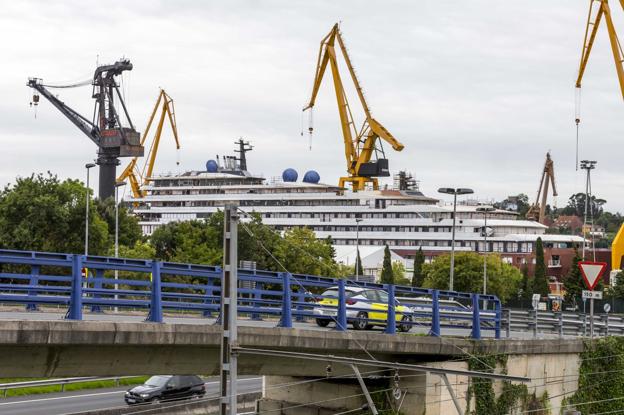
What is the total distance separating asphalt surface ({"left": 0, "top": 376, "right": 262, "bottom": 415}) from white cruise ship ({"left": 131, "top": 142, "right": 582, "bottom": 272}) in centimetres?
10432

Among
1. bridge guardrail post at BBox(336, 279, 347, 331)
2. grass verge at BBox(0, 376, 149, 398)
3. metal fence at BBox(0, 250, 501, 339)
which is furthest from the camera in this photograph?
grass verge at BBox(0, 376, 149, 398)

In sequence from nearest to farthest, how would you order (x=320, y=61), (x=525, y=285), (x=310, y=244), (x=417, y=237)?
1. (x=310, y=244)
2. (x=525, y=285)
3. (x=320, y=61)
4. (x=417, y=237)

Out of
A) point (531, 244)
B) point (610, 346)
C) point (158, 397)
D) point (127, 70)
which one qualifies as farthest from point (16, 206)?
point (531, 244)

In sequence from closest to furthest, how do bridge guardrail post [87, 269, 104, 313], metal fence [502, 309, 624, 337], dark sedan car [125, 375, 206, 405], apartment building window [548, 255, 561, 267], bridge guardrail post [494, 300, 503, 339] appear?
bridge guardrail post [87, 269, 104, 313]
bridge guardrail post [494, 300, 503, 339]
metal fence [502, 309, 624, 337]
dark sedan car [125, 375, 206, 405]
apartment building window [548, 255, 561, 267]

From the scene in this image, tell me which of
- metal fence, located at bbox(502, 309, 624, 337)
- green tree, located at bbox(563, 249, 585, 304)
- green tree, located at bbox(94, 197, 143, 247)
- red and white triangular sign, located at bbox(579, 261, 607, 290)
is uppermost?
green tree, located at bbox(94, 197, 143, 247)

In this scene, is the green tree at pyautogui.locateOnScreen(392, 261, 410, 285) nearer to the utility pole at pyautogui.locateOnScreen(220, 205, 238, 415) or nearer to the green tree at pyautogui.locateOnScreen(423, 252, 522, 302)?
the green tree at pyautogui.locateOnScreen(423, 252, 522, 302)

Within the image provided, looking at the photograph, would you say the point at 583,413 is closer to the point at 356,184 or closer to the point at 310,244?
the point at 310,244

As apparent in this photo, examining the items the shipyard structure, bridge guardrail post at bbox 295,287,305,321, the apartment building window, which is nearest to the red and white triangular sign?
bridge guardrail post at bbox 295,287,305,321

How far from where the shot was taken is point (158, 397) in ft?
129

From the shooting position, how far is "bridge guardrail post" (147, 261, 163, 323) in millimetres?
18281

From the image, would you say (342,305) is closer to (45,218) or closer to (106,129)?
(45,218)

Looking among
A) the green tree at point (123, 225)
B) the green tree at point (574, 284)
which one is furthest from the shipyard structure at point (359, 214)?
the green tree at point (123, 225)

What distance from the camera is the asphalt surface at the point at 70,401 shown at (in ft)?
124

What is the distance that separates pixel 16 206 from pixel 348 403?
164 ft
